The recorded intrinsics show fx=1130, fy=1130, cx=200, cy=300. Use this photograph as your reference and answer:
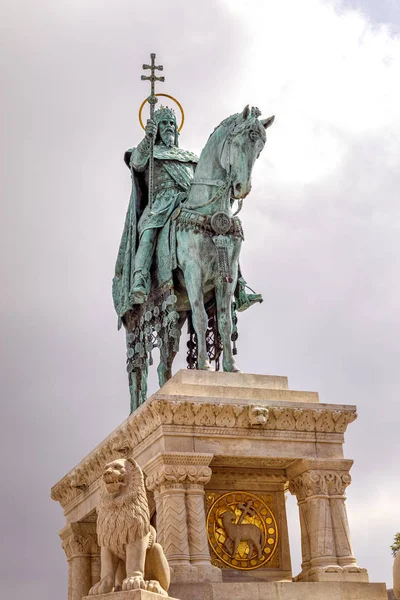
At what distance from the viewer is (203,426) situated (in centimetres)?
1920

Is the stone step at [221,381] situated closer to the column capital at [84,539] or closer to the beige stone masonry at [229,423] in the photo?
the beige stone masonry at [229,423]

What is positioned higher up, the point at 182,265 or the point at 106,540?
the point at 182,265

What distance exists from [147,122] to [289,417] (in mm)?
7165

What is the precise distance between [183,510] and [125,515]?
7.83 feet

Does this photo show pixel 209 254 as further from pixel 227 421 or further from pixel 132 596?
pixel 132 596

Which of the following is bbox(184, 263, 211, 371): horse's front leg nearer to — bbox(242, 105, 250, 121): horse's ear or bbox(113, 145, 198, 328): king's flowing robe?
bbox(113, 145, 198, 328): king's flowing robe

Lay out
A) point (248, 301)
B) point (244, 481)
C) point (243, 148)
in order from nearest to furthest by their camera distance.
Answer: point (244, 481) → point (243, 148) → point (248, 301)

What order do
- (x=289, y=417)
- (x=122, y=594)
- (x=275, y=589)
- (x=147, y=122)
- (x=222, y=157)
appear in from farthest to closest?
(x=147, y=122) < (x=222, y=157) < (x=289, y=417) < (x=275, y=589) < (x=122, y=594)

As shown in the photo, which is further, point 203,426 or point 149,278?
point 149,278

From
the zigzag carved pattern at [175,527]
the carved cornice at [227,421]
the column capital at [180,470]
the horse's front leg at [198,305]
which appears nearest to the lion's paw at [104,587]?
the zigzag carved pattern at [175,527]

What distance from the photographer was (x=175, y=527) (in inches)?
723

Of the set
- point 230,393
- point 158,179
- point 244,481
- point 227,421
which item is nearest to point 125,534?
point 227,421

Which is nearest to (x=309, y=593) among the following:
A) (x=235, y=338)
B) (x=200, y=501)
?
(x=200, y=501)

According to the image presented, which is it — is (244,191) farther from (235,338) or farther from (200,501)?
(200,501)
